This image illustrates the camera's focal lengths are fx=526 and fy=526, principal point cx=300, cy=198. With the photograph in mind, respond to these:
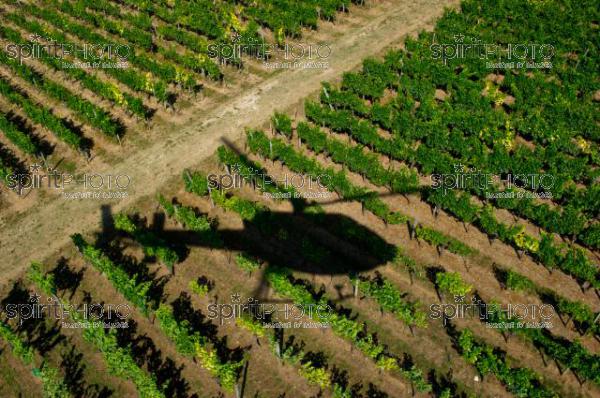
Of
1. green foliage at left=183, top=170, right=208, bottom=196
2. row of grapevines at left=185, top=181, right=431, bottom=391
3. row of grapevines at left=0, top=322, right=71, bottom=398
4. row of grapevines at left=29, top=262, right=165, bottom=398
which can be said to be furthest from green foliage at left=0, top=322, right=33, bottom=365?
green foliage at left=183, top=170, right=208, bottom=196

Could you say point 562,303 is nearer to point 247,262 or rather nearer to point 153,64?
→ point 247,262

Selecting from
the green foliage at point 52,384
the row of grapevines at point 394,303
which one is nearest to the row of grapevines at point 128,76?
the green foliage at point 52,384

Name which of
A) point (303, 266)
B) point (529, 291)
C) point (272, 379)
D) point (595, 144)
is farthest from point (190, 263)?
point (595, 144)

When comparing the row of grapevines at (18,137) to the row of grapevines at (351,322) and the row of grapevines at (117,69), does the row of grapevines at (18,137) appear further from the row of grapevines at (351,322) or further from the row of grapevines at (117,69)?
the row of grapevines at (351,322)

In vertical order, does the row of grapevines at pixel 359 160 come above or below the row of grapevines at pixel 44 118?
above

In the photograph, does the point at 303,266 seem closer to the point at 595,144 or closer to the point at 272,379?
the point at 272,379

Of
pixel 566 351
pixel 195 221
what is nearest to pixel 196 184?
pixel 195 221

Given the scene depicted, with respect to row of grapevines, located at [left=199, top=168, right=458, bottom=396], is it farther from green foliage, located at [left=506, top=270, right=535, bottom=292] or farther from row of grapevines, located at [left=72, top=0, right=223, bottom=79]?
row of grapevines, located at [left=72, top=0, right=223, bottom=79]
